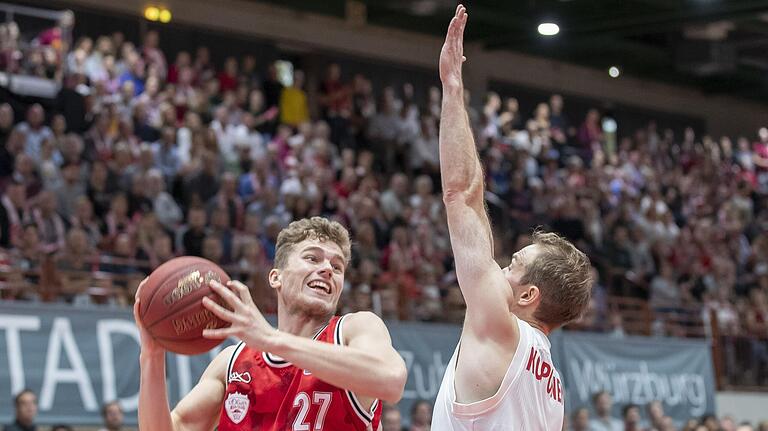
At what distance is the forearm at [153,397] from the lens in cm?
399

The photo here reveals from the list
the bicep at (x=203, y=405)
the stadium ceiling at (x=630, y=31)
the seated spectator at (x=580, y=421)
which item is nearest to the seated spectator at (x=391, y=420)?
the seated spectator at (x=580, y=421)

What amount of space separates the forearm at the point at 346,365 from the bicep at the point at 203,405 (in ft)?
2.53

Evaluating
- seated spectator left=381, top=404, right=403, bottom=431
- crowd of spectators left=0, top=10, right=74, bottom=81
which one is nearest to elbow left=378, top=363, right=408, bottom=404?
seated spectator left=381, top=404, right=403, bottom=431

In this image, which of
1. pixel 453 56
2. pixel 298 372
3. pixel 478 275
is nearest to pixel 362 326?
pixel 298 372

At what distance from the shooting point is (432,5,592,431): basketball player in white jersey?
3967 millimetres

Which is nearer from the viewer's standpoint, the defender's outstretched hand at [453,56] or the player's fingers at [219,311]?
the player's fingers at [219,311]

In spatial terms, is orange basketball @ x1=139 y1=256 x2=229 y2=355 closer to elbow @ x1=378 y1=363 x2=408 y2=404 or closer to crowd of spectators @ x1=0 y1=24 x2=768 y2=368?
elbow @ x1=378 y1=363 x2=408 y2=404

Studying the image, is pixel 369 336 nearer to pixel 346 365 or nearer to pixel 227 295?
pixel 346 365

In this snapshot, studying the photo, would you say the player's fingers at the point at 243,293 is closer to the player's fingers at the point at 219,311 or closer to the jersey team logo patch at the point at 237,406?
the player's fingers at the point at 219,311

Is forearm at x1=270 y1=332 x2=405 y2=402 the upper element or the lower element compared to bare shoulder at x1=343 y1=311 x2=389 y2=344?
lower

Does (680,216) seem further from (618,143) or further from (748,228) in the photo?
(618,143)

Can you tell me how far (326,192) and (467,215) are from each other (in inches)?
426

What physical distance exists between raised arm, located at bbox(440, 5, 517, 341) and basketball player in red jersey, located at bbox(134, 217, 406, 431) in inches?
12.7

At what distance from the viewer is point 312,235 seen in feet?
13.9
